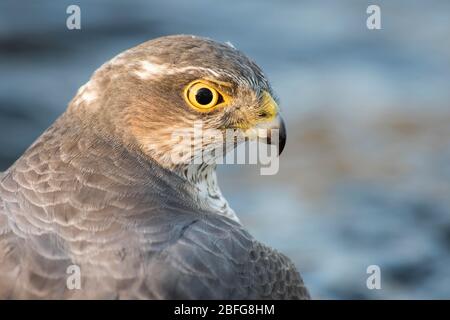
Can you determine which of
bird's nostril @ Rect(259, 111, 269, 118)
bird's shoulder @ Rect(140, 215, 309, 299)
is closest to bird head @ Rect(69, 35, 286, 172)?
bird's nostril @ Rect(259, 111, 269, 118)

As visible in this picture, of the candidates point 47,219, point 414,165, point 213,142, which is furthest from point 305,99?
point 47,219

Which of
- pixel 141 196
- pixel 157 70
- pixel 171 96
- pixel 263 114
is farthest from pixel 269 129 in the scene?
pixel 141 196

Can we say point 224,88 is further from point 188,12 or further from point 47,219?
point 188,12

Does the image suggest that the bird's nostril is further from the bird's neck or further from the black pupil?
the bird's neck

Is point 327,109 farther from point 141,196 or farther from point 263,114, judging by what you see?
point 141,196

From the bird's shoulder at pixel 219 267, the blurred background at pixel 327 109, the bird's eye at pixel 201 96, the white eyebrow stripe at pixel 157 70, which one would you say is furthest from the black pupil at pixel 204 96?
the blurred background at pixel 327 109
